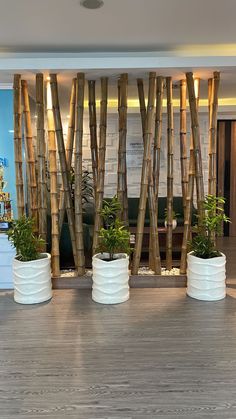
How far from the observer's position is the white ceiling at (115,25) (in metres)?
2.50

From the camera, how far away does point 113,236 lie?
3.36 m

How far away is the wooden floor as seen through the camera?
76.5 inches

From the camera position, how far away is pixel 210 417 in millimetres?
1850

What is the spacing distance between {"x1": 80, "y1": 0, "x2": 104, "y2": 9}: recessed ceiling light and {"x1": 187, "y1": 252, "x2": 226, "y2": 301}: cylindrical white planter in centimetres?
238

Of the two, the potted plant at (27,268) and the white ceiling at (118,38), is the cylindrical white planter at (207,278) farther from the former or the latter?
the white ceiling at (118,38)

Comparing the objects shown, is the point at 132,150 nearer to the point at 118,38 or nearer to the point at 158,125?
the point at 158,125

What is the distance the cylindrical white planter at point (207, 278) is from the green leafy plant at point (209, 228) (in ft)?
0.43

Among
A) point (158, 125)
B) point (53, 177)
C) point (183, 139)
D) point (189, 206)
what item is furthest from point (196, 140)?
point (53, 177)

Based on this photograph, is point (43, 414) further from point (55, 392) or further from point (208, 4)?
point (208, 4)

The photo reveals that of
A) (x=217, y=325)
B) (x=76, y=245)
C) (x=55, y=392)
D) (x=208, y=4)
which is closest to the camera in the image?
(x=55, y=392)

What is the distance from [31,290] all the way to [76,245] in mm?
737

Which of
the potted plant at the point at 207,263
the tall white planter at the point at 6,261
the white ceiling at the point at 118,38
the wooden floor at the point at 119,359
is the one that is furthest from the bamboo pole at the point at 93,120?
the wooden floor at the point at 119,359

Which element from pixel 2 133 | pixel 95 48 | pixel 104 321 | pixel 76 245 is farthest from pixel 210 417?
pixel 2 133

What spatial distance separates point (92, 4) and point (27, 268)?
2.33 metres
